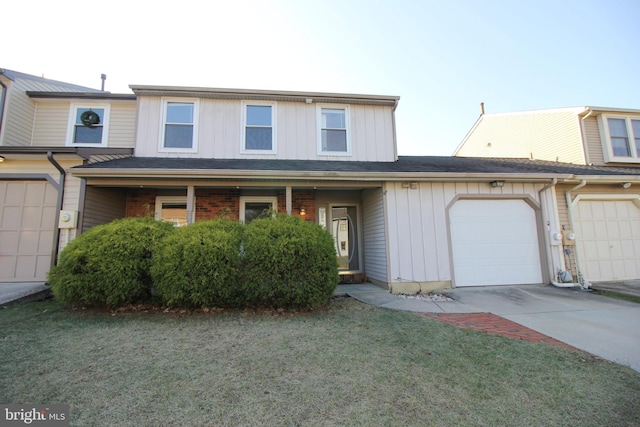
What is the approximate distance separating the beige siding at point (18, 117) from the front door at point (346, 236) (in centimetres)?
874

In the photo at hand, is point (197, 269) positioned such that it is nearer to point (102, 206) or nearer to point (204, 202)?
point (204, 202)

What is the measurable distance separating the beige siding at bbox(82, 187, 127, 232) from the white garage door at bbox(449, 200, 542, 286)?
851cm

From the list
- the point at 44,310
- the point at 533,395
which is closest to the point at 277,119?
the point at 44,310

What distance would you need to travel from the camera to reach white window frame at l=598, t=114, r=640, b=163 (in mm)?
9124

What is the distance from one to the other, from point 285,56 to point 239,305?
27.8 ft

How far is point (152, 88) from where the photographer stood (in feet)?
24.9

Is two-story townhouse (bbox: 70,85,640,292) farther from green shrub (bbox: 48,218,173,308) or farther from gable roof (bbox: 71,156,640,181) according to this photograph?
green shrub (bbox: 48,218,173,308)

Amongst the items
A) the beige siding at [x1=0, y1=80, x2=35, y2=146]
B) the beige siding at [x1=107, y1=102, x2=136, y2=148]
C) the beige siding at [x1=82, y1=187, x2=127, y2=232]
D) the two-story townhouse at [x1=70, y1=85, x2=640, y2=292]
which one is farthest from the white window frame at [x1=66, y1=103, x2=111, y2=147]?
the beige siding at [x1=82, y1=187, x2=127, y2=232]

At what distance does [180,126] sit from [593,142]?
1283 cm

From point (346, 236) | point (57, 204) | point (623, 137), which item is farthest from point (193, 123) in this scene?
point (623, 137)

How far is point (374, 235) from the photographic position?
25.1 ft

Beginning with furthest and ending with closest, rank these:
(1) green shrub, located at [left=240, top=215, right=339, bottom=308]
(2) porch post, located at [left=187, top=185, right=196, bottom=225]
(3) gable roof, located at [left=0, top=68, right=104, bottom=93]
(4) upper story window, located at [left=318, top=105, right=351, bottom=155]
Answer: (4) upper story window, located at [left=318, top=105, right=351, bottom=155], (3) gable roof, located at [left=0, top=68, right=104, bottom=93], (2) porch post, located at [left=187, top=185, right=196, bottom=225], (1) green shrub, located at [left=240, top=215, right=339, bottom=308]

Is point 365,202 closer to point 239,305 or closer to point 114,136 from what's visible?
point 239,305

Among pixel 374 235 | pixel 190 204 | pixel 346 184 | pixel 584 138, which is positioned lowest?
pixel 374 235
